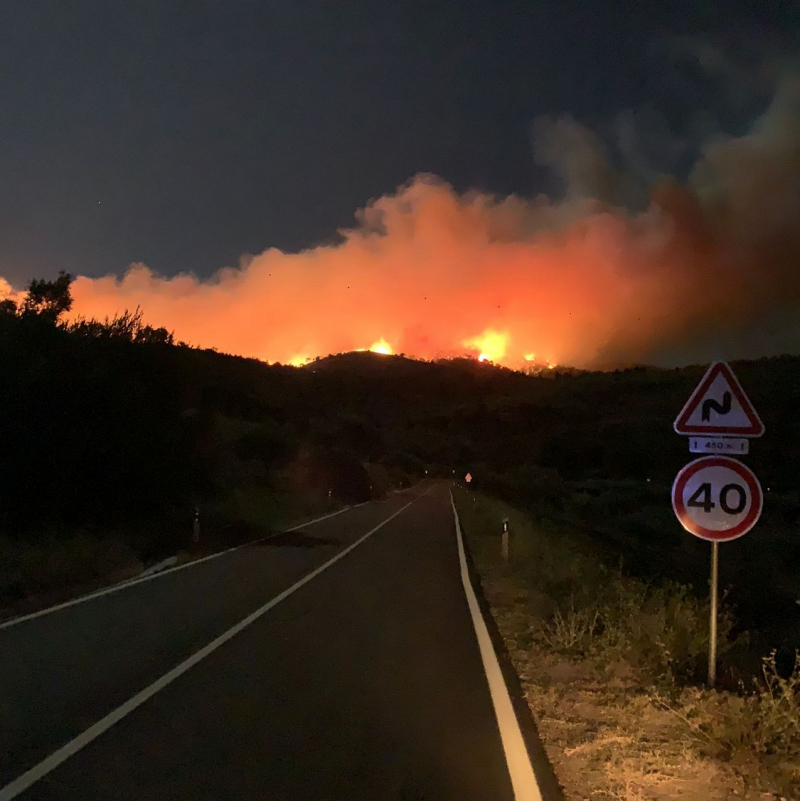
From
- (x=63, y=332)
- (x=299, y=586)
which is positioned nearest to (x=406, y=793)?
(x=299, y=586)

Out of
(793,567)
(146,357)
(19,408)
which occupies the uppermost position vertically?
(146,357)

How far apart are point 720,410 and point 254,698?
4.96 metres

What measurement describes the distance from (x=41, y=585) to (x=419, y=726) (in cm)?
1035

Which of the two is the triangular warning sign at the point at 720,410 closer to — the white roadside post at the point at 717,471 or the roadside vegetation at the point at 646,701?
the white roadside post at the point at 717,471

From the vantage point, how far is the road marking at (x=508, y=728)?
5.67 meters

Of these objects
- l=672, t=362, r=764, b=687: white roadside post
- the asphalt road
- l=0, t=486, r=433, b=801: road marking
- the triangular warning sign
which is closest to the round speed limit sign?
l=672, t=362, r=764, b=687: white roadside post

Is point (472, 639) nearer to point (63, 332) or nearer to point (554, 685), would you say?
point (554, 685)

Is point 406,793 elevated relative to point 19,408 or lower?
lower

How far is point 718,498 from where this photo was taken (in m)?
7.60

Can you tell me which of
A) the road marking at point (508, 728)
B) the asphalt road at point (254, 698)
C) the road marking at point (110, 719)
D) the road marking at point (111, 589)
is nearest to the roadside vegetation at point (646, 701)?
the road marking at point (508, 728)

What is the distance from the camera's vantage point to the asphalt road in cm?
577

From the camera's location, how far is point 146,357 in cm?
2548

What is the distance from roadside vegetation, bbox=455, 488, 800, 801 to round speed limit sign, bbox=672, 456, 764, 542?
1.21 meters

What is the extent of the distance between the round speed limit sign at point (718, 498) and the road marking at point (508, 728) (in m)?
2.27
